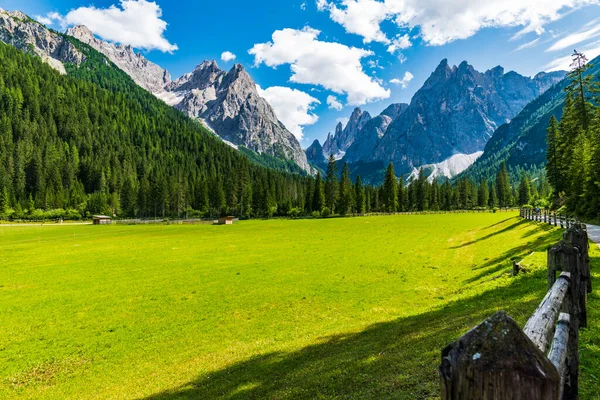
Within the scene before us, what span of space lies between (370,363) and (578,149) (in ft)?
189

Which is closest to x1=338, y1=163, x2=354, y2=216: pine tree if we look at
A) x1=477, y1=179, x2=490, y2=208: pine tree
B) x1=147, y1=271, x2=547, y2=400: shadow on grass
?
x1=477, y1=179, x2=490, y2=208: pine tree

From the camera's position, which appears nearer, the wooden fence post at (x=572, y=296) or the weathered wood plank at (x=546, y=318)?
the weathered wood plank at (x=546, y=318)

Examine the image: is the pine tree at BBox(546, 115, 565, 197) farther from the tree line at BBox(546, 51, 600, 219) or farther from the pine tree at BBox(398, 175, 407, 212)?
the pine tree at BBox(398, 175, 407, 212)

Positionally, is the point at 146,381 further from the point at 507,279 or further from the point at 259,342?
the point at 507,279

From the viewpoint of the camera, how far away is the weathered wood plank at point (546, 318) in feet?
9.37

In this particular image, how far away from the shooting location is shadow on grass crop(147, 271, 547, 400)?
7.79 metres

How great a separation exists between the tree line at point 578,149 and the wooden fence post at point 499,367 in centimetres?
4365

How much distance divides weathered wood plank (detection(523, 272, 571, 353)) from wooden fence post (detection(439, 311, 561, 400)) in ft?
4.58

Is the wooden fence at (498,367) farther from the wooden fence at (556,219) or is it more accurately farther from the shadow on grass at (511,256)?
the shadow on grass at (511,256)

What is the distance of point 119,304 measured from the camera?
20.0 metres

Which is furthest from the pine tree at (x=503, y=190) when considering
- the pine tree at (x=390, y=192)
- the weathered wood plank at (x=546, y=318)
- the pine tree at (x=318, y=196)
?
the weathered wood plank at (x=546, y=318)

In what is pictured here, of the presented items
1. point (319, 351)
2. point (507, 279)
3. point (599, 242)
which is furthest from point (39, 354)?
point (599, 242)

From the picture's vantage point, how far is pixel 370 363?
30.7 feet

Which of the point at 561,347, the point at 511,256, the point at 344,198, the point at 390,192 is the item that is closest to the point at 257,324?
the point at 561,347
